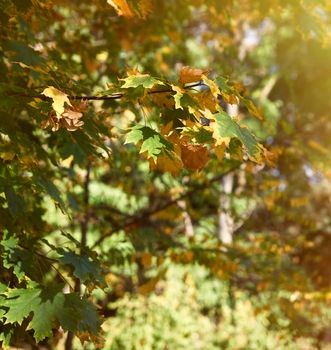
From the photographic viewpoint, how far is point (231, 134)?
153 cm

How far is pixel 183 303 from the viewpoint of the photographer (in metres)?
7.56

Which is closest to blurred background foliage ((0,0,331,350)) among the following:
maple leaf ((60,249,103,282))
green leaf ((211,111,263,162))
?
maple leaf ((60,249,103,282))

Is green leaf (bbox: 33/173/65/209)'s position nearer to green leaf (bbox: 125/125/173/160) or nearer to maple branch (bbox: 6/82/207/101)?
maple branch (bbox: 6/82/207/101)

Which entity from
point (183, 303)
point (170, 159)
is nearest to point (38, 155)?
point (170, 159)

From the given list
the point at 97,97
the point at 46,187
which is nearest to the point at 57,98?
the point at 97,97

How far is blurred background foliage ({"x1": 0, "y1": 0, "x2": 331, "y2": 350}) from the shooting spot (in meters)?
2.04

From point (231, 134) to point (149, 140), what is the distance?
32 centimetres

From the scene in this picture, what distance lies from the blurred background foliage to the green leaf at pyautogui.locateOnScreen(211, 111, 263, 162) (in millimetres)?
115

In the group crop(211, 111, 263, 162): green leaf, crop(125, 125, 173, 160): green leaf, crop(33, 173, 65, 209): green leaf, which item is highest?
crop(211, 111, 263, 162): green leaf

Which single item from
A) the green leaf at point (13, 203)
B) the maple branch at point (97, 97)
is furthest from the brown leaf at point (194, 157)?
the green leaf at point (13, 203)

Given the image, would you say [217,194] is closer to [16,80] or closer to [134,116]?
[134,116]

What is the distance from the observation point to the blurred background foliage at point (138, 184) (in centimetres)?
204

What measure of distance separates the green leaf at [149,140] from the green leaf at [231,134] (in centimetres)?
21

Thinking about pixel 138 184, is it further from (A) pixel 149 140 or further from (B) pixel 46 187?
(A) pixel 149 140
